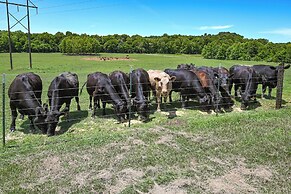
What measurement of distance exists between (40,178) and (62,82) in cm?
445

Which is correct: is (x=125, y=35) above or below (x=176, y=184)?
above

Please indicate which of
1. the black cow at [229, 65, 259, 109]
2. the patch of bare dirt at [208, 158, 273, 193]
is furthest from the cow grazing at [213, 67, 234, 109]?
the patch of bare dirt at [208, 158, 273, 193]

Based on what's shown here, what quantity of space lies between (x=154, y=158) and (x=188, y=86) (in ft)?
17.4

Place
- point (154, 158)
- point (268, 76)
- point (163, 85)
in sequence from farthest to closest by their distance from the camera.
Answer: point (268, 76) < point (163, 85) < point (154, 158)

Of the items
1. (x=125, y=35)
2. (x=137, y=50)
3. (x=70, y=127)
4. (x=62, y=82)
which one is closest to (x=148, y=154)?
(x=70, y=127)

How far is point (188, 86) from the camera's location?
10.9m

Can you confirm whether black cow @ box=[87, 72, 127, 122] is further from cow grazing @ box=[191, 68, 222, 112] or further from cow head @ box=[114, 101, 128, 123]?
cow grazing @ box=[191, 68, 222, 112]

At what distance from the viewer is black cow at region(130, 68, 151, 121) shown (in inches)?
362

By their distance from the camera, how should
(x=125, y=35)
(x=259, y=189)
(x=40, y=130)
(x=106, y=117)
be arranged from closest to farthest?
(x=259, y=189) < (x=40, y=130) < (x=106, y=117) < (x=125, y=35)

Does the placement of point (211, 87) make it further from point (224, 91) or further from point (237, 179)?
point (237, 179)

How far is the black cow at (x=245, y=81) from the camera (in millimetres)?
10803

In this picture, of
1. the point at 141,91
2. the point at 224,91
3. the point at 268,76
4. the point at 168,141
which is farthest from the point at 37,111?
the point at 268,76

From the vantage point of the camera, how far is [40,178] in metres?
5.25

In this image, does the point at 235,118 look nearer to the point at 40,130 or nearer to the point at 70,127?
the point at 70,127
